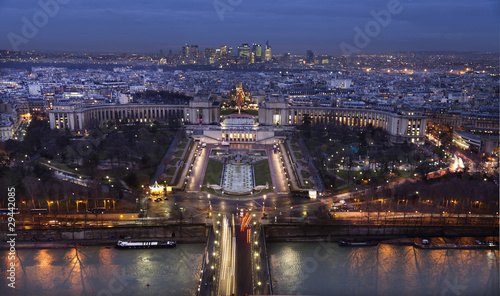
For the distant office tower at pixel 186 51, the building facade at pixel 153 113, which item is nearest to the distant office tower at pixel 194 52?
the distant office tower at pixel 186 51

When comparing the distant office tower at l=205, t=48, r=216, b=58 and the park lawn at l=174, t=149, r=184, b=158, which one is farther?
the distant office tower at l=205, t=48, r=216, b=58

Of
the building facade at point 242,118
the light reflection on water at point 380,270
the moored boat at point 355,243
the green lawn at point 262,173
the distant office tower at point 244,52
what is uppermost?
the distant office tower at point 244,52

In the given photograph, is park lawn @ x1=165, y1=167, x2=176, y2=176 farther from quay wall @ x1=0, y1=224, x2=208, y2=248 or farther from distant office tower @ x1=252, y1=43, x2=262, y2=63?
distant office tower @ x1=252, y1=43, x2=262, y2=63

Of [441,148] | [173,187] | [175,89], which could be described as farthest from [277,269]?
[175,89]

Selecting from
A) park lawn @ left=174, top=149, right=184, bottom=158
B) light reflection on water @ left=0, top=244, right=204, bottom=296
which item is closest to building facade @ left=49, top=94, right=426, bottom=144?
park lawn @ left=174, top=149, right=184, bottom=158

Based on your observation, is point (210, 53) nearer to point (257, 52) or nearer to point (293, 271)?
point (257, 52)

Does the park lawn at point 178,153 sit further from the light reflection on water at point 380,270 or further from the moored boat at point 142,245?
the light reflection on water at point 380,270

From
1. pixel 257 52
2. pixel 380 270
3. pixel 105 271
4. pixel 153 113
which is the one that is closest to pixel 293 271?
pixel 380 270
